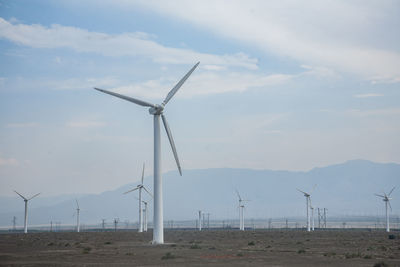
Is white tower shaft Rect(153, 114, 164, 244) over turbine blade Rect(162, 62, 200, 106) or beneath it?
beneath

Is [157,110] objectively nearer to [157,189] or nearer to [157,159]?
[157,159]

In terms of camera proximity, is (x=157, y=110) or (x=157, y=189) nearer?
(x=157, y=189)

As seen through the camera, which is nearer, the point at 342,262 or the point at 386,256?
the point at 342,262

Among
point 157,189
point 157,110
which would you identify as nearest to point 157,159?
point 157,189

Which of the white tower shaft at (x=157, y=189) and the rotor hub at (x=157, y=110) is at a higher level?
the rotor hub at (x=157, y=110)

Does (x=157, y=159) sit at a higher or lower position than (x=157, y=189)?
higher

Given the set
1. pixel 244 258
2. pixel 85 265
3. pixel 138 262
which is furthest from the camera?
pixel 244 258

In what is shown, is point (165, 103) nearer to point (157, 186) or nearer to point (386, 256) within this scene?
point (157, 186)

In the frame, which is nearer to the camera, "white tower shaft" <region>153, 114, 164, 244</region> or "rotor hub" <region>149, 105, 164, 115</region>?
"white tower shaft" <region>153, 114, 164, 244</region>

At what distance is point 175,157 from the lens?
73.3 metres

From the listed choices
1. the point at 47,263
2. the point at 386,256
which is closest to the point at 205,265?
the point at 47,263

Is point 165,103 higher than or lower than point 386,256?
higher

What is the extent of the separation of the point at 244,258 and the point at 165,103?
2943cm

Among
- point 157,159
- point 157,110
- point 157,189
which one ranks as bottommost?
point 157,189
